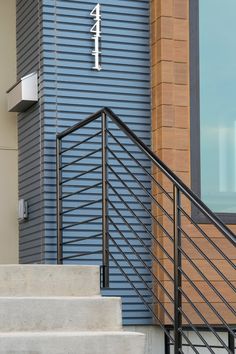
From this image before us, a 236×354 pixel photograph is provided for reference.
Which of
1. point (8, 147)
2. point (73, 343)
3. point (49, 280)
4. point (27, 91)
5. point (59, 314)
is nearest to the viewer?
point (73, 343)

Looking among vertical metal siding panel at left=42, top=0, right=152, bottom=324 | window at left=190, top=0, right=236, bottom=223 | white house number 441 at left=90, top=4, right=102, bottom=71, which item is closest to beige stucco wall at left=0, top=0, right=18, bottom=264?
vertical metal siding panel at left=42, top=0, right=152, bottom=324

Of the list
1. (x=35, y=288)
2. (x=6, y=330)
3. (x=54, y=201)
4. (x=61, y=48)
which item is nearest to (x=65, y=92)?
(x=61, y=48)

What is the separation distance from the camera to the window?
20.9ft

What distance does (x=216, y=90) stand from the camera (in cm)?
654

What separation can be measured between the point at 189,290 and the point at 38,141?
4.72 feet

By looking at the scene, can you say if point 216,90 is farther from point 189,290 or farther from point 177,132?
point 189,290

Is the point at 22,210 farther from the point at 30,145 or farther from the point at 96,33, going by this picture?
the point at 96,33

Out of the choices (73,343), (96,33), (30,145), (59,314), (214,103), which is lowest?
(73,343)

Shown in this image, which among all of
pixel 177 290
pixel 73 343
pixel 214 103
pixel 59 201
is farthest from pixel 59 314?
pixel 214 103

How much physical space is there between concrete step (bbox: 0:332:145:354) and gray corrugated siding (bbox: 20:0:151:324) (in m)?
1.61

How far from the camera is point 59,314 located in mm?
4676

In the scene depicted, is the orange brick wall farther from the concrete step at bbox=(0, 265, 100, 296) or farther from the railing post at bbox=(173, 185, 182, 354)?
the railing post at bbox=(173, 185, 182, 354)

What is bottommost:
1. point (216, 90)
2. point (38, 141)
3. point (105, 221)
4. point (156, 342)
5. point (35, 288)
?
point (156, 342)

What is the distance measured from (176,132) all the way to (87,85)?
69cm
